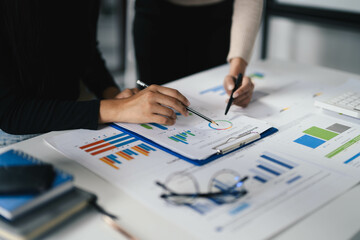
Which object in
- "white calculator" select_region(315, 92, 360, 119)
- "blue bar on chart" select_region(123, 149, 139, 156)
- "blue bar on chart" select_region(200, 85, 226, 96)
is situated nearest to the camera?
"blue bar on chart" select_region(123, 149, 139, 156)

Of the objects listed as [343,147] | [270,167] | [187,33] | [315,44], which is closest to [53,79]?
[187,33]

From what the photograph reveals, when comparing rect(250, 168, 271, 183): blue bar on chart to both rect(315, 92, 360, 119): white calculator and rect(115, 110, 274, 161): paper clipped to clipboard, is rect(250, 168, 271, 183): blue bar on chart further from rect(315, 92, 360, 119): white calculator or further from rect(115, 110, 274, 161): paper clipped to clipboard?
rect(315, 92, 360, 119): white calculator

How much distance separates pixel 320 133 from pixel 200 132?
1.09ft

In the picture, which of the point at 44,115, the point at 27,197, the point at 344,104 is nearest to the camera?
the point at 27,197

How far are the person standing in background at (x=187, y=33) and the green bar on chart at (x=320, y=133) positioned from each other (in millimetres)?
511

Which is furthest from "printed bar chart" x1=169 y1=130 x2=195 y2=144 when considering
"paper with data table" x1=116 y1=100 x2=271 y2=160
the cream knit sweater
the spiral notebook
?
the cream knit sweater

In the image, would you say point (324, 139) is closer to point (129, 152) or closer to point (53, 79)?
point (129, 152)

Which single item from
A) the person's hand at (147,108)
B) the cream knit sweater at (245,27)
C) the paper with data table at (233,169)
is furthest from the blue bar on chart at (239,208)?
the cream knit sweater at (245,27)

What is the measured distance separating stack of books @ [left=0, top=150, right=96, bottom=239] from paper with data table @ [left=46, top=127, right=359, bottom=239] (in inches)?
4.5

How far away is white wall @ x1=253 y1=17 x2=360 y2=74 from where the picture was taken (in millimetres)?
2715

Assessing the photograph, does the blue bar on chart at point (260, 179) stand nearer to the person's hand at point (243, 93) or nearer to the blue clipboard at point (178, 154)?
the blue clipboard at point (178, 154)

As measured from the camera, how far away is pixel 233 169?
85 centimetres

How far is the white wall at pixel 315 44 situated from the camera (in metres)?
2.71

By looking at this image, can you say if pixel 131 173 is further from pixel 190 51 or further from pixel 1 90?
pixel 190 51
